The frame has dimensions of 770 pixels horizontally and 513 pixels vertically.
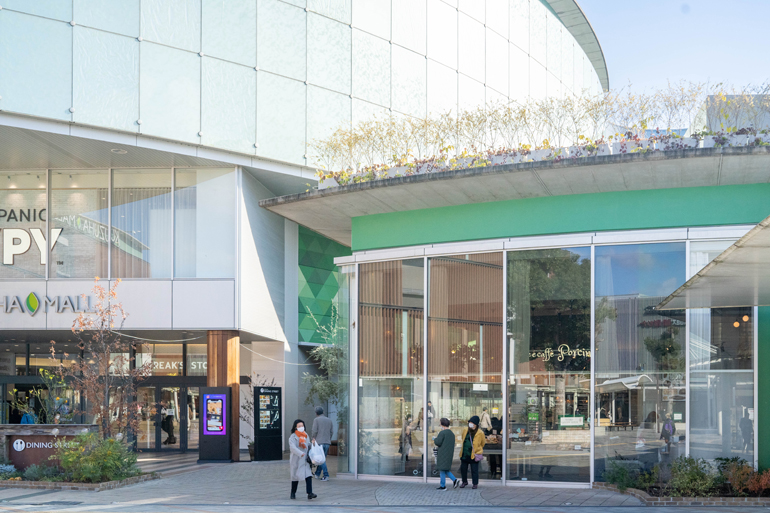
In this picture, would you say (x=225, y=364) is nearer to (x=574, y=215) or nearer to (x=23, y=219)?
(x=23, y=219)

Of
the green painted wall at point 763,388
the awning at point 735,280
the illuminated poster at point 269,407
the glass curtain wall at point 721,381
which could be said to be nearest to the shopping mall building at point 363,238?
the glass curtain wall at point 721,381

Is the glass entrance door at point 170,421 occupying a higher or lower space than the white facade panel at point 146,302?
lower

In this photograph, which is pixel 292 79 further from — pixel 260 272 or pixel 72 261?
pixel 72 261

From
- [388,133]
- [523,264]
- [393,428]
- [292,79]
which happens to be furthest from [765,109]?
[292,79]

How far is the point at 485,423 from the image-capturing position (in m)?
14.2

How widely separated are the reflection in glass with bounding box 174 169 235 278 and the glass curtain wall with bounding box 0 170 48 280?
385 cm

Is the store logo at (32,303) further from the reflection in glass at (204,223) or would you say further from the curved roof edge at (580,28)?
the curved roof edge at (580,28)

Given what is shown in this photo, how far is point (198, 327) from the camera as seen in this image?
21219 millimetres

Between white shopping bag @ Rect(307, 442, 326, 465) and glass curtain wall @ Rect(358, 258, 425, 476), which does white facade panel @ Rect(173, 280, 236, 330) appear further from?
white shopping bag @ Rect(307, 442, 326, 465)

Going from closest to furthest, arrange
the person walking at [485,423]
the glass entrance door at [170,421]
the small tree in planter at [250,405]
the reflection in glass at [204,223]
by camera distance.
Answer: the person walking at [485,423] → the reflection in glass at [204,223] → the small tree in planter at [250,405] → the glass entrance door at [170,421]

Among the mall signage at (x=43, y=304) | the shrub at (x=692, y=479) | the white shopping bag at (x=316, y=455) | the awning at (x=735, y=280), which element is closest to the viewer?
the awning at (x=735, y=280)

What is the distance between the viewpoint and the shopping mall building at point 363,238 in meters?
13.3

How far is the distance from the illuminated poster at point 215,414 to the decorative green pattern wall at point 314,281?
5.42 m

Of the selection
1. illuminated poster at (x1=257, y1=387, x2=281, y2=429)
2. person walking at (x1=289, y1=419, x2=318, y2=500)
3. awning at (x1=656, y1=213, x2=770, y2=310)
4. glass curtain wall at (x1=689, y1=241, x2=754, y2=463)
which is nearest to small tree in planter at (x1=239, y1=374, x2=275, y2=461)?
illuminated poster at (x1=257, y1=387, x2=281, y2=429)
